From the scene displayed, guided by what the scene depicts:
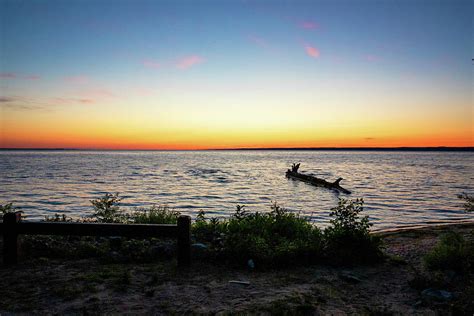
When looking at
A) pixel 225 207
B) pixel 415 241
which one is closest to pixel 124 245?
pixel 415 241

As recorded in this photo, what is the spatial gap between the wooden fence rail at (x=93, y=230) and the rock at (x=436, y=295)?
15.5 feet

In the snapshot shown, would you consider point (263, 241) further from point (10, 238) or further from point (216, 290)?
point (10, 238)

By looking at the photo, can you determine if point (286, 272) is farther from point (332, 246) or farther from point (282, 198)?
point (282, 198)

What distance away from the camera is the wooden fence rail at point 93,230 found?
707cm

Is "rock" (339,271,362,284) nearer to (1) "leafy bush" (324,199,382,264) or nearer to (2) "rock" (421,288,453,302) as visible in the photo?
(1) "leafy bush" (324,199,382,264)

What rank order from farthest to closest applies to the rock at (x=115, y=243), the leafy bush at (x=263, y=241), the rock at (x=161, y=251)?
the rock at (x=115, y=243)
the rock at (x=161, y=251)
the leafy bush at (x=263, y=241)

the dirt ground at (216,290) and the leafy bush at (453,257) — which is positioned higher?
the leafy bush at (453,257)

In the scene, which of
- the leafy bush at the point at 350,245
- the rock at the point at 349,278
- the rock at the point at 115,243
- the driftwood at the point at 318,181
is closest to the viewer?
the rock at the point at 349,278

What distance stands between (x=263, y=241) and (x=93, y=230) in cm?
393

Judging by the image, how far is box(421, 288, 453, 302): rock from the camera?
223 inches

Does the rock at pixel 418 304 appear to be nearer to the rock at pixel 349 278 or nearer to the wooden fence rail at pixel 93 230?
the rock at pixel 349 278

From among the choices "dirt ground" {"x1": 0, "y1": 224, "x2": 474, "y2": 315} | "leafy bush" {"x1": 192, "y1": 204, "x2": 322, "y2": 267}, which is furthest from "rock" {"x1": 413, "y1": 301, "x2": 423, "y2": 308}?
"leafy bush" {"x1": 192, "y1": 204, "x2": 322, "y2": 267}

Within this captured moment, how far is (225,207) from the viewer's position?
70.2 ft

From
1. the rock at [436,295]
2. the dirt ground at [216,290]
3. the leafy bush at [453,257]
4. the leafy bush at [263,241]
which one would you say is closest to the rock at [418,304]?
the dirt ground at [216,290]
